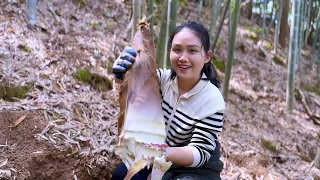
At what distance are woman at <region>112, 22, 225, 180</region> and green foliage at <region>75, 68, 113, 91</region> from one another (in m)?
1.62

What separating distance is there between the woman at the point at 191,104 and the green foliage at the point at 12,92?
1.36m

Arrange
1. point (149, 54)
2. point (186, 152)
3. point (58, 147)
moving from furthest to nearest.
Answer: point (58, 147) → point (149, 54) → point (186, 152)

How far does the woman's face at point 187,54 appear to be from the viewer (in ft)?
4.90

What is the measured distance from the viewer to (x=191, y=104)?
5.23 ft

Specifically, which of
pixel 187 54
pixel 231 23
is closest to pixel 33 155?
pixel 187 54

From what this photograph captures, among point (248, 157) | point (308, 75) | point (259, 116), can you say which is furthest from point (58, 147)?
point (308, 75)

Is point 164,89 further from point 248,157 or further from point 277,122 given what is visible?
point 277,122

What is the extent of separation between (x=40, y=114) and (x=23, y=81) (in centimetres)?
48

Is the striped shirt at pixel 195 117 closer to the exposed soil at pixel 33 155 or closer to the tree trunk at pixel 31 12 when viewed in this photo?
the exposed soil at pixel 33 155

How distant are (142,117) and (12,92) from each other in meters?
1.54

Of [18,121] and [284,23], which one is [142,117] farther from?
[284,23]

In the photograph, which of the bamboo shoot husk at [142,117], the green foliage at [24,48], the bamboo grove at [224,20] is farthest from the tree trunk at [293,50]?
the bamboo shoot husk at [142,117]

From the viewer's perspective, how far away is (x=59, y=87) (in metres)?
2.87

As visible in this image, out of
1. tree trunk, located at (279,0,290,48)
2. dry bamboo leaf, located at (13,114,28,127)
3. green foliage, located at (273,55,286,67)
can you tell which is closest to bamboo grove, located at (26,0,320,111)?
tree trunk, located at (279,0,290,48)
